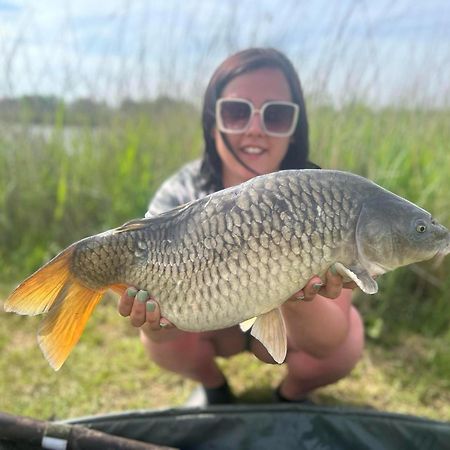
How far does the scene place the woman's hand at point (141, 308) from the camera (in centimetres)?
87

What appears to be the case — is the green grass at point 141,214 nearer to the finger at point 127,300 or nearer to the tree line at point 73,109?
the tree line at point 73,109

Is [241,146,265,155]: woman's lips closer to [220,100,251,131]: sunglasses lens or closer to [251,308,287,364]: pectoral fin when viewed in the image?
[220,100,251,131]: sunglasses lens

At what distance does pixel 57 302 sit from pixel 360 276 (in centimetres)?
47

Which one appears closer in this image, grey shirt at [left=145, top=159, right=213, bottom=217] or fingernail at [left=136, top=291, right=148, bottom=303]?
fingernail at [left=136, top=291, right=148, bottom=303]

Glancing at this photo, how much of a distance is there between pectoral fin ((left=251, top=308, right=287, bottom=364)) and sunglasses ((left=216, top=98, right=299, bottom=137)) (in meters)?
0.44

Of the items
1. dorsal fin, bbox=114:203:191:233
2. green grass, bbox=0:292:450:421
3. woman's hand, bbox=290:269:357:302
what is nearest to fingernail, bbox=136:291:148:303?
dorsal fin, bbox=114:203:191:233

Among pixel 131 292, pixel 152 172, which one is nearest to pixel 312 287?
pixel 131 292

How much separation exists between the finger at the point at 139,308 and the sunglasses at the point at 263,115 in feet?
1.50

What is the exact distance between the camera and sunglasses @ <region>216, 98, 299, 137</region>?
3.67 feet

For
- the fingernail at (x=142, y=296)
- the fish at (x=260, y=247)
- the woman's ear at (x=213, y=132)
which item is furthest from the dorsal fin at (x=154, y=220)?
the woman's ear at (x=213, y=132)

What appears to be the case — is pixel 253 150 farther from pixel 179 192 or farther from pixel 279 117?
pixel 179 192

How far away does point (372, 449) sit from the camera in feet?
3.76

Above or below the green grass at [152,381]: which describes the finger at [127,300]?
above

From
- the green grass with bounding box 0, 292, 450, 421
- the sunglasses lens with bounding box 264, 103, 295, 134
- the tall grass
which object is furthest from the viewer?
the tall grass
